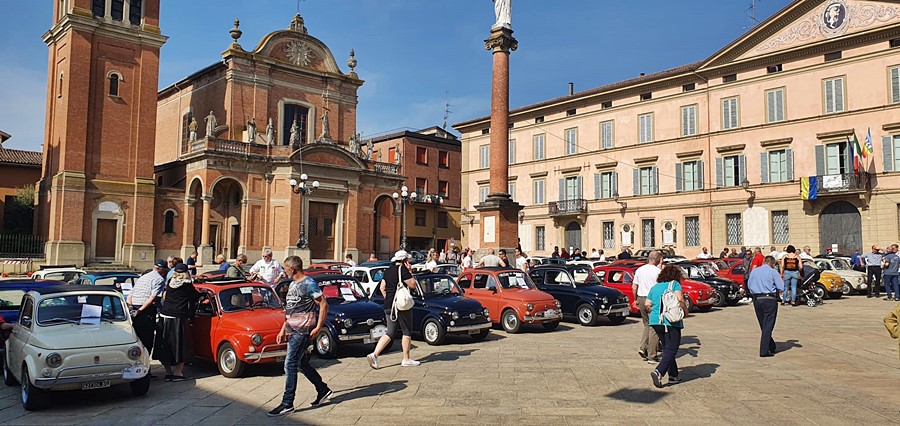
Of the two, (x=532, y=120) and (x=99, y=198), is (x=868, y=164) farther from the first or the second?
(x=99, y=198)

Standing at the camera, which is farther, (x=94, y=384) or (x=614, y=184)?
(x=614, y=184)

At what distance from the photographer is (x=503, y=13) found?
2291 centimetres

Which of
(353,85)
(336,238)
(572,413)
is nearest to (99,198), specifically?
(336,238)

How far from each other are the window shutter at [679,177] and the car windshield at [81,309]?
36.1 meters

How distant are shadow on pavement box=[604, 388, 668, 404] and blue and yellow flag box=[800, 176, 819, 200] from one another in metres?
30.0

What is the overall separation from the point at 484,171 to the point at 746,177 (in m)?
19.4

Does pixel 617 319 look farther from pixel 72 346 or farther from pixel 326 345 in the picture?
pixel 72 346

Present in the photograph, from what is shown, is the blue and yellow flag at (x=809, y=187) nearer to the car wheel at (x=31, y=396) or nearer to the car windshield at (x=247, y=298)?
the car windshield at (x=247, y=298)

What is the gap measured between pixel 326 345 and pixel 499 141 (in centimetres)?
1271

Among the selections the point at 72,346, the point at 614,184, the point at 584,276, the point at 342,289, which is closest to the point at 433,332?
the point at 342,289

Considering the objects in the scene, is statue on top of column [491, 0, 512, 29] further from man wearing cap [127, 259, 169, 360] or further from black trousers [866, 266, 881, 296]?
man wearing cap [127, 259, 169, 360]

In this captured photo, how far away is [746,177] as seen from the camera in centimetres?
3703

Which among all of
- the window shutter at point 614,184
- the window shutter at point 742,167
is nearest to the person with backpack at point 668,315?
the window shutter at point 742,167

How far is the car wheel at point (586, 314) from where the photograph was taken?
51.1 feet
